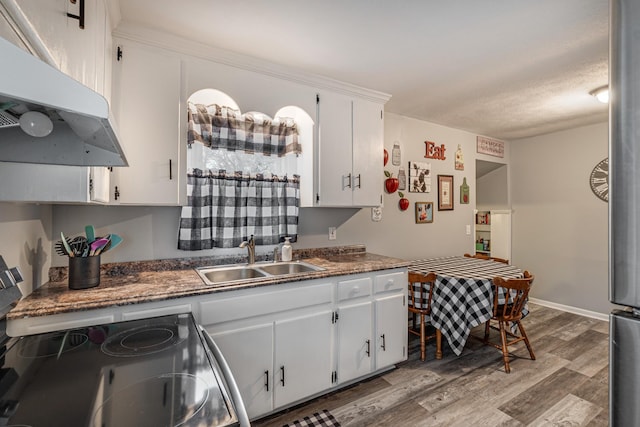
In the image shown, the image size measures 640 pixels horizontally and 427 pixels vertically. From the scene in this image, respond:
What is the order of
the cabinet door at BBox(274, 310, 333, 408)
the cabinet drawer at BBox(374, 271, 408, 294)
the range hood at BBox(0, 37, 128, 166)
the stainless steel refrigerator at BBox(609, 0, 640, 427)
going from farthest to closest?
the cabinet drawer at BBox(374, 271, 408, 294) < the cabinet door at BBox(274, 310, 333, 408) < the range hood at BBox(0, 37, 128, 166) < the stainless steel refrigerator at BBox(609, 0, 640, 427)

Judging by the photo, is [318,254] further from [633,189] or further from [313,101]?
[633,189]

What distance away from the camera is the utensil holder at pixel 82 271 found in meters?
1.57

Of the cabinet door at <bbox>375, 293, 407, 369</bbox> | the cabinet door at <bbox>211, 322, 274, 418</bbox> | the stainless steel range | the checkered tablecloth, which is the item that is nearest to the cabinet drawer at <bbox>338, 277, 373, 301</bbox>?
the cabinet door at <bbox>375, 293, 407, 369</bbox>

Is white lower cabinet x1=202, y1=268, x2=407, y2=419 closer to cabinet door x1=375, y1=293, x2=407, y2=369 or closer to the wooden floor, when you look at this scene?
cabinet door x1=375, y1=293, x2=407, y2=369

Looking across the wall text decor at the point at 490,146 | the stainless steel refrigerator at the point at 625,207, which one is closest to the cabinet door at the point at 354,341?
the stainless steel refrigerator at the point at 625,207

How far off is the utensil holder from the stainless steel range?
422 mm

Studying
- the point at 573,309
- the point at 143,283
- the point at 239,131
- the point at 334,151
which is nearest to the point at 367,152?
the point at 334,151

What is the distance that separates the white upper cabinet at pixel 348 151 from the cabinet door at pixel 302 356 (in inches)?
36.5

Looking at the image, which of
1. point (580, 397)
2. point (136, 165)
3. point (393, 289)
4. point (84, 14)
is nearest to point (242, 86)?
point (136, 165)

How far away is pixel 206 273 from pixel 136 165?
0.81 metres

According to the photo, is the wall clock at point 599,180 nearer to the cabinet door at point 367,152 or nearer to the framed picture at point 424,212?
the framed picture at point 424,212

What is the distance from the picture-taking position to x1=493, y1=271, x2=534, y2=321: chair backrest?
2.37 m

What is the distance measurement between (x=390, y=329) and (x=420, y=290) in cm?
51

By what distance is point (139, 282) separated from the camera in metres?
1.75
